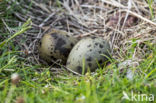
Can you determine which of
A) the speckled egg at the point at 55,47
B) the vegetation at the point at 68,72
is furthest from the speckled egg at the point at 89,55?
the speckled egg at the point at 55,47

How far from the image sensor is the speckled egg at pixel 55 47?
3615 millimetres

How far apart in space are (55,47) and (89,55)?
62 cm

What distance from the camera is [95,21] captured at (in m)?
4.74

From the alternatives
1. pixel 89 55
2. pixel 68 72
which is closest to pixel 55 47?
pixel 68 72

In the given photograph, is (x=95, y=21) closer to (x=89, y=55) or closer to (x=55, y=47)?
(x=55, y=47)

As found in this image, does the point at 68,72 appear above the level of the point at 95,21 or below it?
below

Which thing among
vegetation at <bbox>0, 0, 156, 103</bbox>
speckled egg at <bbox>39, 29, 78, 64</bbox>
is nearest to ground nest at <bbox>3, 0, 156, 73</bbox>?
vegetation at <bbox>0, 0, 156, 103</bbox>

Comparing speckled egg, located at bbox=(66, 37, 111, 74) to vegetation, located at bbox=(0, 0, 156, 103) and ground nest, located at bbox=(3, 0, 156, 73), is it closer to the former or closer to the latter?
vegetation, located at bbox=(0, 0, 156, 103)

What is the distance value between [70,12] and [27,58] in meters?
1.75

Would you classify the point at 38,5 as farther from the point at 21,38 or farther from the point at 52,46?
the point at 52,46

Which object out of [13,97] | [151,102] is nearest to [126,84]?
[151,102]

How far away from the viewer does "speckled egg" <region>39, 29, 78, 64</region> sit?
362cm

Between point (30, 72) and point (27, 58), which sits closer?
point (30, 72)

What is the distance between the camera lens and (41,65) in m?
3.67
